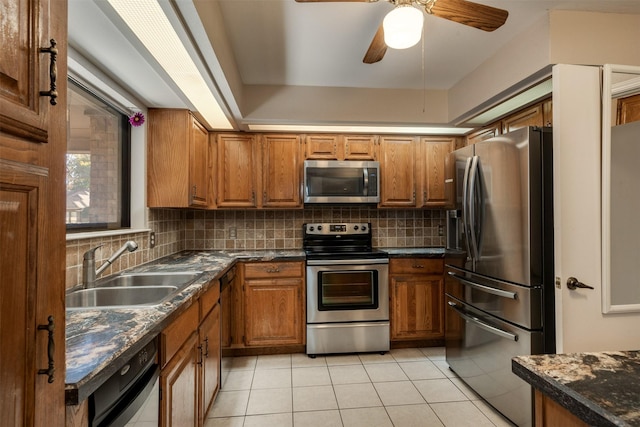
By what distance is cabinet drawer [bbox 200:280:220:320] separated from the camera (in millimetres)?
1723

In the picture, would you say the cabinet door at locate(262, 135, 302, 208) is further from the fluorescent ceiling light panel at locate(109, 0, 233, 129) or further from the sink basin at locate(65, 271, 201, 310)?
the sink basin at locate(65, 271, 201, 310)

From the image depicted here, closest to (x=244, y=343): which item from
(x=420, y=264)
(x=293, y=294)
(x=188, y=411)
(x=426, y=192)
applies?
(x=293, y=294)

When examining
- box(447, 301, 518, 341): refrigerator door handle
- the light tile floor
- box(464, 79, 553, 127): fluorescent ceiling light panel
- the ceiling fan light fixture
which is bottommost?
the light tile floor

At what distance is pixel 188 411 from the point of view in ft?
4.82

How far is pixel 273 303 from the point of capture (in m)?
2.88

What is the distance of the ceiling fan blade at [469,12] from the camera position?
143 centimetres

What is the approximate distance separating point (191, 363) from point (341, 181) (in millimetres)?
2073

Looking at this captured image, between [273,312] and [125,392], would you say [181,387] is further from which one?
[273,312]

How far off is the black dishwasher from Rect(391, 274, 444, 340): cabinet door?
7.62ft

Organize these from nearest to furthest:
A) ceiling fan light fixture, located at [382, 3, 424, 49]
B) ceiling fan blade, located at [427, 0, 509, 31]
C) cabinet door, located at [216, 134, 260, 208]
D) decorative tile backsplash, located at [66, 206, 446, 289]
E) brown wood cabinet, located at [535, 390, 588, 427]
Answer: brown wood cabinet, located at [535, 390, 588, 427], ceiling fan light fixture, located at [382, 3, 424, 49], ceiling fan blade, located at [427, 0, 509, 31], cabinet door, located at [216, 134, 260, 208], decorative tile backsplash, located at [66, 206, 446, 289]

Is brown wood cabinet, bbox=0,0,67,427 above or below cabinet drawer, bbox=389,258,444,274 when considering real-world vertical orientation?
above

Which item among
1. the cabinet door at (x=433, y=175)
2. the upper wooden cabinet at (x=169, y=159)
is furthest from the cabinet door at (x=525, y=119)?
the upper wooden cabinet at (x=169, y=159)

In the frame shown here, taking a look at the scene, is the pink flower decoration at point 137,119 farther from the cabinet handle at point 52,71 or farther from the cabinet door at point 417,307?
the cabinet door at point 417,307

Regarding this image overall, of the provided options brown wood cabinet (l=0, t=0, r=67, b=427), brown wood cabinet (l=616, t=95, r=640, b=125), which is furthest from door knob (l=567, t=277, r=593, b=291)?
brown wood cabinet (l=0, t=0, r=67, b=427)
